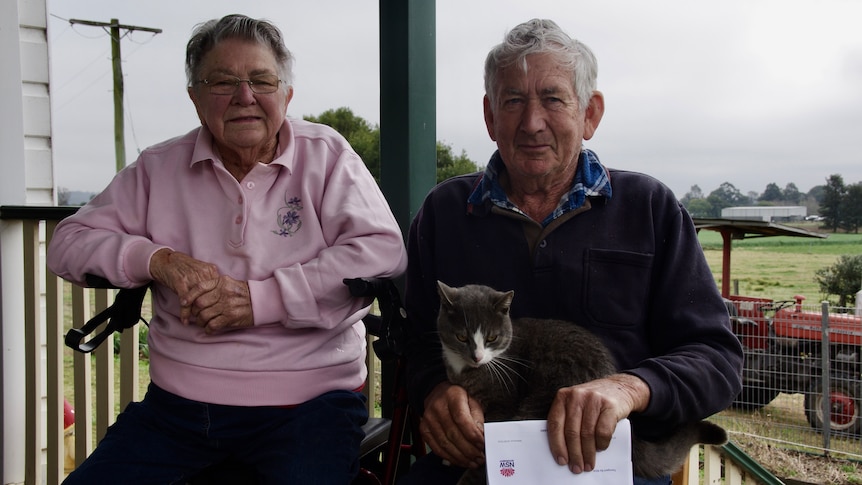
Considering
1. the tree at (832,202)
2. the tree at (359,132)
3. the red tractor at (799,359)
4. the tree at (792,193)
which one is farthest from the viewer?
the red tractor at (799,359)

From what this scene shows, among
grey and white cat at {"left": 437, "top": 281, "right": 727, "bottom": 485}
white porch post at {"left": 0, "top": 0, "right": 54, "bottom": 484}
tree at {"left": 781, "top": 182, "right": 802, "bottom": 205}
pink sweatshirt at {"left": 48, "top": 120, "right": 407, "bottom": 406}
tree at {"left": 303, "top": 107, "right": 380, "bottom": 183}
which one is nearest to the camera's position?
grey and white cat at {"left": 437, "top": 281, "right": 727, "bottom": 485}

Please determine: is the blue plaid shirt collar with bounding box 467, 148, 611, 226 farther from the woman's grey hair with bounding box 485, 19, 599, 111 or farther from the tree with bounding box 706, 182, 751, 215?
the tree with bounding box 706, 182, 751, 215

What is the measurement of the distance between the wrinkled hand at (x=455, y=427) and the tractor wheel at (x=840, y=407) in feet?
12.0

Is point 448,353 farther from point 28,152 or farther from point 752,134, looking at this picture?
point 28,152

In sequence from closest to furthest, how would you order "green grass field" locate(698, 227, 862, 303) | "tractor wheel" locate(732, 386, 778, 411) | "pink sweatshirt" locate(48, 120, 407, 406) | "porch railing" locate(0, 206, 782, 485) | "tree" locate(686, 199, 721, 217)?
"pink sweatshirt" locate(48, 120, 407, 406), "tree" locate(686, 199, 721, 217), "porch railing" locate(0, 206, 782, 485), "green grass field" locate(698, 227, 862, 303), "tractor wheel" locate(732, 386, 778, 411)

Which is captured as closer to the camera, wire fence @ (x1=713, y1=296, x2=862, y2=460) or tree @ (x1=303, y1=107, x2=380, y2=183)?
tree @ (x1=303, y1=107, x2=380, y2=183)

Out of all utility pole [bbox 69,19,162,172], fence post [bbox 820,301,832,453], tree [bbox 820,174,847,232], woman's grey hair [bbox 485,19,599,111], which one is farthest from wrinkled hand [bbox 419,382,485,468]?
utility pole [bbox 69,19,162,172]

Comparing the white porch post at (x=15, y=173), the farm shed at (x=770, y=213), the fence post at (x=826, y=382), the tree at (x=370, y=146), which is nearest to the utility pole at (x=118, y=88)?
the white porch post at (x=15, y=173)

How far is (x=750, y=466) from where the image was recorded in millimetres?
1947

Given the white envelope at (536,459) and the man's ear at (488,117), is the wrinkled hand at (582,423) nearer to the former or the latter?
the white envelope at (536,459)

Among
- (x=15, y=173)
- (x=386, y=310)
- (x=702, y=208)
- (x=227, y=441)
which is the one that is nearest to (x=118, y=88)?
(x=15, y=173)

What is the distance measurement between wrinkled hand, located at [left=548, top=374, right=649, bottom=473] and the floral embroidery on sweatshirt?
927mm

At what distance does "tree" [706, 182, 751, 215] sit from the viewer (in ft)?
9.01

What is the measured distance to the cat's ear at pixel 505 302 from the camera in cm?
141
